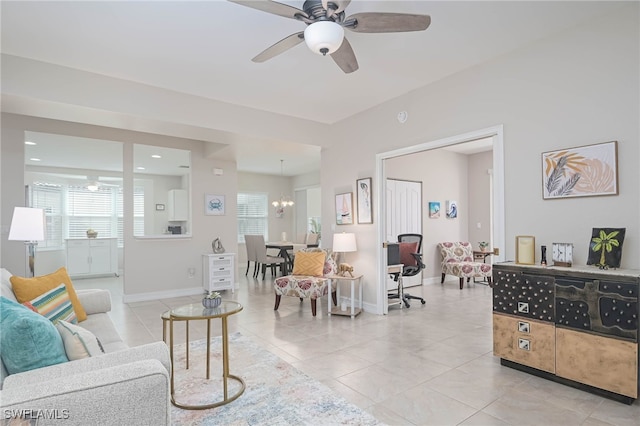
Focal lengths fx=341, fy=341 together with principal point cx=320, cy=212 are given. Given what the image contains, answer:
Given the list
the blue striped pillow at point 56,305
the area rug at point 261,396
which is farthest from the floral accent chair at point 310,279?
the blue striped pillow at point 56,305

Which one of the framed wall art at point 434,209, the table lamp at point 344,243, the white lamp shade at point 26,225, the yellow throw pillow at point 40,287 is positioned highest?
the framed wall art at point 434,209

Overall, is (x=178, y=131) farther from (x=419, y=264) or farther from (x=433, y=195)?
(x=433, y=195)

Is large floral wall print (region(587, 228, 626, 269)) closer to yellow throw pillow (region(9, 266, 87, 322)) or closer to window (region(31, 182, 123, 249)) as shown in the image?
yellow throw pillow (region(9, 266, 87, 322))

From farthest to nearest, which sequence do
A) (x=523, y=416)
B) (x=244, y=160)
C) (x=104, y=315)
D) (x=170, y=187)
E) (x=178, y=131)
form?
(x=170, y=187) < (x=244, y=160) < (x=178, y=131) < (x=104, y=315) < (x=523, y=416)

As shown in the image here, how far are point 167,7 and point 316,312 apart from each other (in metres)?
3.69

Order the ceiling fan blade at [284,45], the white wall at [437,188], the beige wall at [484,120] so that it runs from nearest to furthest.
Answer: the ceiling fan blade at [284,45], the beige wall at [484,120], the white wall at [437,188]

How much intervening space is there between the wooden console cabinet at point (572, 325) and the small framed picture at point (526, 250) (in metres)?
0.11

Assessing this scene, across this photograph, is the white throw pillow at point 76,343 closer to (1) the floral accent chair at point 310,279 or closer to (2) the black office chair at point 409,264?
(1) the floral accent chair at point 310,279

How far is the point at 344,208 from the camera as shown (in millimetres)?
5047

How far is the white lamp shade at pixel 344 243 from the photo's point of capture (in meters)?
4.67

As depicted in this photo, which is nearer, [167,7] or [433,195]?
[167,7]

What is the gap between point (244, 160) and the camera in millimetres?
8031

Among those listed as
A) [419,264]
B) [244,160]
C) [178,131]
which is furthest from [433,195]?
[178,131]

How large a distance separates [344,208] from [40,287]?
356cm
